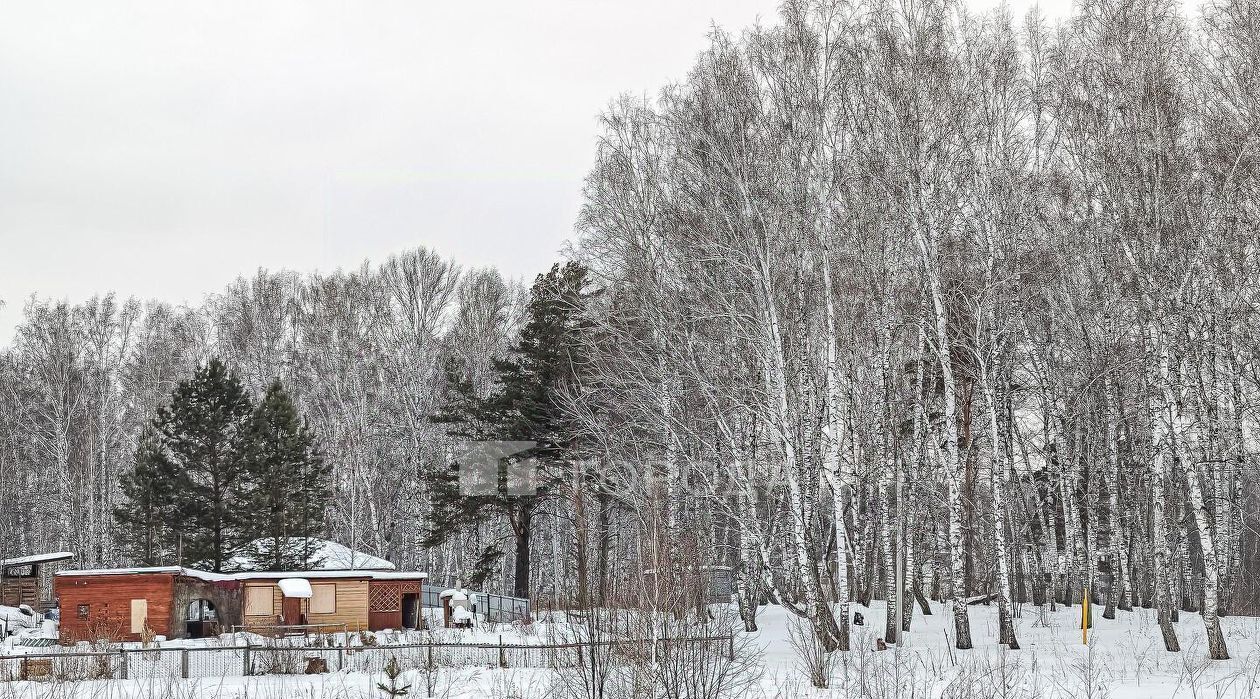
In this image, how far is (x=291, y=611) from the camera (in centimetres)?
3262

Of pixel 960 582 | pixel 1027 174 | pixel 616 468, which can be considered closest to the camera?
pixel 960 582

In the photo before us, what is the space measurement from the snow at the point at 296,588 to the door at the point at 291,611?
1.03m

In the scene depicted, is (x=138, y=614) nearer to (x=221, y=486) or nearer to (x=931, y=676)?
(x=221, y=486)

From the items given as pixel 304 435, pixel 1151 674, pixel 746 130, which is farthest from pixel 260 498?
pixel 1151 674

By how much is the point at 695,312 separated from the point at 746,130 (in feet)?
12.2

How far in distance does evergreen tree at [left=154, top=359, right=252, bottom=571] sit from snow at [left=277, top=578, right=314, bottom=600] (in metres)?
4.42

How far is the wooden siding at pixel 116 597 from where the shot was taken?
101 ft

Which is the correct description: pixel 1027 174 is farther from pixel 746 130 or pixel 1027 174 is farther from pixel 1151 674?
pixel 1151 674

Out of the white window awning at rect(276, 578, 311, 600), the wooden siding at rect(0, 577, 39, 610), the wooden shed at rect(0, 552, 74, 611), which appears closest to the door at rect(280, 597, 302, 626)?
the white window awning at rect(276, 578, 311, 600)

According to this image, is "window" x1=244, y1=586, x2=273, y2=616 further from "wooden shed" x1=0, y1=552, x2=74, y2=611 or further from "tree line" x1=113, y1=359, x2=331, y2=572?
"wooden shed" x1=0, y1=552, x2=74, y2=611

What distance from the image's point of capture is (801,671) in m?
15.4

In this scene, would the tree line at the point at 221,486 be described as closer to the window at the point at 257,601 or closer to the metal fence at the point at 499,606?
the window at the point at 257,601

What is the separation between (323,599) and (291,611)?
999mm

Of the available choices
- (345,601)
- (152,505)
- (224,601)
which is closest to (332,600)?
(345,601)
